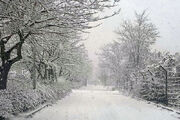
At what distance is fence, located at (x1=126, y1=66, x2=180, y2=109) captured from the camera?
2612cm

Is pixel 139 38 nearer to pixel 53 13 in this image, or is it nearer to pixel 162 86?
pixel 162 86

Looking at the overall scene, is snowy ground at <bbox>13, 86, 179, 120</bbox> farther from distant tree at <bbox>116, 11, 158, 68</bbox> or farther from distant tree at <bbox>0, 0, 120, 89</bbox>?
distant tree at <bbox>116, 11, 158, 68</bbox>

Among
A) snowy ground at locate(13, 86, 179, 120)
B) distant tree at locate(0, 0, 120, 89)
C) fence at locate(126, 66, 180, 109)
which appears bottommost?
snowy ground at locate(13, 86, 179, 120)

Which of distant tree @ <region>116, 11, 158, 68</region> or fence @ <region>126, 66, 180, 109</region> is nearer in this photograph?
fence @ <region>126, 66, 180, 109</region>

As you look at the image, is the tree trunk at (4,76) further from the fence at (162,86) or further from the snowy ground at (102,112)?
the fence at (162,86)

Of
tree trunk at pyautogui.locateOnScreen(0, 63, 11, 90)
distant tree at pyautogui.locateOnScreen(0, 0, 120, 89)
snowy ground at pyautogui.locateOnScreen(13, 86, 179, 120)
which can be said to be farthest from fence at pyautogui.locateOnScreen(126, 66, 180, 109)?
distant tree at pyautogui.locateOnScreen(0, 0, 120, 89)

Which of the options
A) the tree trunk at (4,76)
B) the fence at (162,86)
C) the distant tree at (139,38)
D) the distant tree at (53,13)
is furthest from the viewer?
the distant tree at (139,38)

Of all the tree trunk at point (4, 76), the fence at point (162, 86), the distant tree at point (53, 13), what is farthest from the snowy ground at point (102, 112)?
the distant tree at point (53, 13)

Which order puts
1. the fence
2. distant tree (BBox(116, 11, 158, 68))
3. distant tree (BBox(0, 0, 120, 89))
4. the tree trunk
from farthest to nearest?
distant tree (BBox(116, 11, 158, 68)) → the fence → the tree trunk → distant tree (BBox(0, 0, 120, 89))

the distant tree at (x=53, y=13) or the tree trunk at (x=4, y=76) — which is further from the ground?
the distant tree at (x=53, y=13)

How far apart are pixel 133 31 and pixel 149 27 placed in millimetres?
2375

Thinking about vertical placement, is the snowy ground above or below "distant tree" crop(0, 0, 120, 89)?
below

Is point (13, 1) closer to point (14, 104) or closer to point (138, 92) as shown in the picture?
point (14, 104)

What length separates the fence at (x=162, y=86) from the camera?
2612 cm
